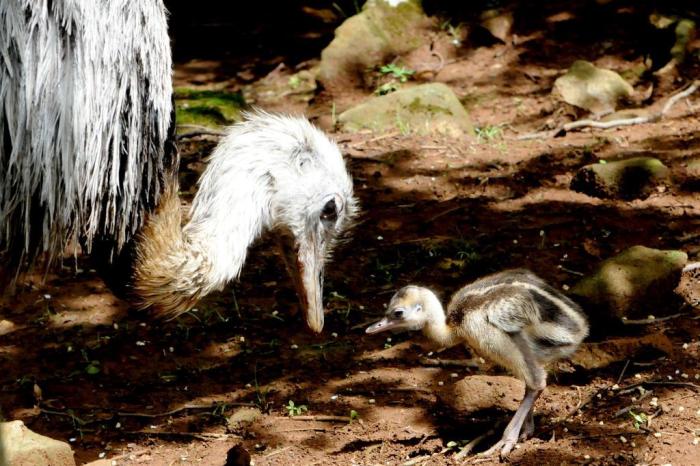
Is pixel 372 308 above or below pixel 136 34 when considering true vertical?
below

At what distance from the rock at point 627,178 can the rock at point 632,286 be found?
1341 mm

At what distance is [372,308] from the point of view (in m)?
5.94

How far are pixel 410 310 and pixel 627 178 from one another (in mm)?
2455

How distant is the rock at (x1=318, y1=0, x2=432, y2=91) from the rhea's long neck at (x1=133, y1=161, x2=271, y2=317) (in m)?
5.19

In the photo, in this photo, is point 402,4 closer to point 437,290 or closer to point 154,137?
point 437,290

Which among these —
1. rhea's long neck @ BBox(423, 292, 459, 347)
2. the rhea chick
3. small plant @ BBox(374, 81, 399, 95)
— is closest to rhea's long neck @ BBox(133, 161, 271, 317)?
the rhea chick

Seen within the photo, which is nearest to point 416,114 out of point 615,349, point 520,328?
point 615,349

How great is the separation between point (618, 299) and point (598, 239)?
109 cm

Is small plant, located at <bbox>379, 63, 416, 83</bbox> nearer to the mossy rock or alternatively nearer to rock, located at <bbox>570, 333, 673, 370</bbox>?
the mossy rock

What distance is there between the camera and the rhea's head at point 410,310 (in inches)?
192

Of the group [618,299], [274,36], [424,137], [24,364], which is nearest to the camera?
[618,299]

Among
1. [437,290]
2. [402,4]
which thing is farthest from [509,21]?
[437,290]

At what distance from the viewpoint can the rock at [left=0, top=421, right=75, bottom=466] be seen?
14.1ft

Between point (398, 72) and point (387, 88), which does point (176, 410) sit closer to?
point (387, 88)
